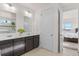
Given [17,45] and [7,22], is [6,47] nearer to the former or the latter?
[17,45]

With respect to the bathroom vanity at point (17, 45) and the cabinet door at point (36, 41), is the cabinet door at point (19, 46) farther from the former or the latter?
the cabinet door at point (36, 41)

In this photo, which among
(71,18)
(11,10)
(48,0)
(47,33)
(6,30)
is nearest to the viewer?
(48,0)

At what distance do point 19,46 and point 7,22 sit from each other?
1.14 m

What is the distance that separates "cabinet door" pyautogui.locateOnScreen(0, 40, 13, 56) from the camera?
2.55 m

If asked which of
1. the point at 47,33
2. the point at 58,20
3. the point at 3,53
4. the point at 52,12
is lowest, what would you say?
the point at 3,53

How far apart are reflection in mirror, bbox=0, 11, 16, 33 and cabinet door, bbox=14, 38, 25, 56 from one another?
2.20 feet

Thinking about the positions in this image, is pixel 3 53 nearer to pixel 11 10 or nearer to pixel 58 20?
pixel 11 10

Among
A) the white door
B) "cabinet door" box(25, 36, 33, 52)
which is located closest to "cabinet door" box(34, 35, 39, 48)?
the white door

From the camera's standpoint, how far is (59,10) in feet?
12.6

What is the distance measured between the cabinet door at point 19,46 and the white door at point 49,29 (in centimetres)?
134

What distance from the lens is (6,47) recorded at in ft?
8.74

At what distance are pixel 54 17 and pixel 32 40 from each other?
5.21ft

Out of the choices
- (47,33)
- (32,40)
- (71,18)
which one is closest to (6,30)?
(32,40)

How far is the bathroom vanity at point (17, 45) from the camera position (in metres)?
2.62
